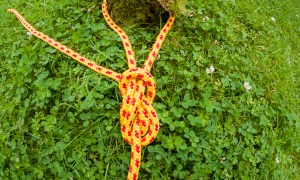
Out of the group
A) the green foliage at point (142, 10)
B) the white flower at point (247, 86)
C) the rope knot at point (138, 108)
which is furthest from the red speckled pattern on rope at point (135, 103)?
the white flower at point (247, 86)

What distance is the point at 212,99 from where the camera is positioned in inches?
101

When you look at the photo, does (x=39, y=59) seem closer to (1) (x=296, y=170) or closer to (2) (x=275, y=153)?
(2) (x=275, y=153)

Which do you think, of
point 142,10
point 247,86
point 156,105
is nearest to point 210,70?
point 247,86

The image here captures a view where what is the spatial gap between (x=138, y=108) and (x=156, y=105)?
18cm

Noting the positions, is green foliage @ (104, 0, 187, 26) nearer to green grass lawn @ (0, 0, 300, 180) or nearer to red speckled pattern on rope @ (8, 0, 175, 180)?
green grass lawn @ (0, 0, 300, 180)

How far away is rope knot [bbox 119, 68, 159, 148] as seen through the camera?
2215mm

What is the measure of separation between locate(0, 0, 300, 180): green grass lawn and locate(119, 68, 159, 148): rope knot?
117mm

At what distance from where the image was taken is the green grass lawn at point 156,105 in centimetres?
233

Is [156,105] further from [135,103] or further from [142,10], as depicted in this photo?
[142,10]

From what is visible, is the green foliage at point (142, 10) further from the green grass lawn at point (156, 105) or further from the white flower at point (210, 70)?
the white flower at point (210, 70)

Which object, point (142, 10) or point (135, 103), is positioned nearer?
point (135, 103)

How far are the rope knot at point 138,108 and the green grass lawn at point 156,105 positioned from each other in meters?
0.12

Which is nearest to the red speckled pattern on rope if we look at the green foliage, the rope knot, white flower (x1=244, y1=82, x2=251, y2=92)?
the rope knot

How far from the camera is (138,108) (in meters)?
2.27
